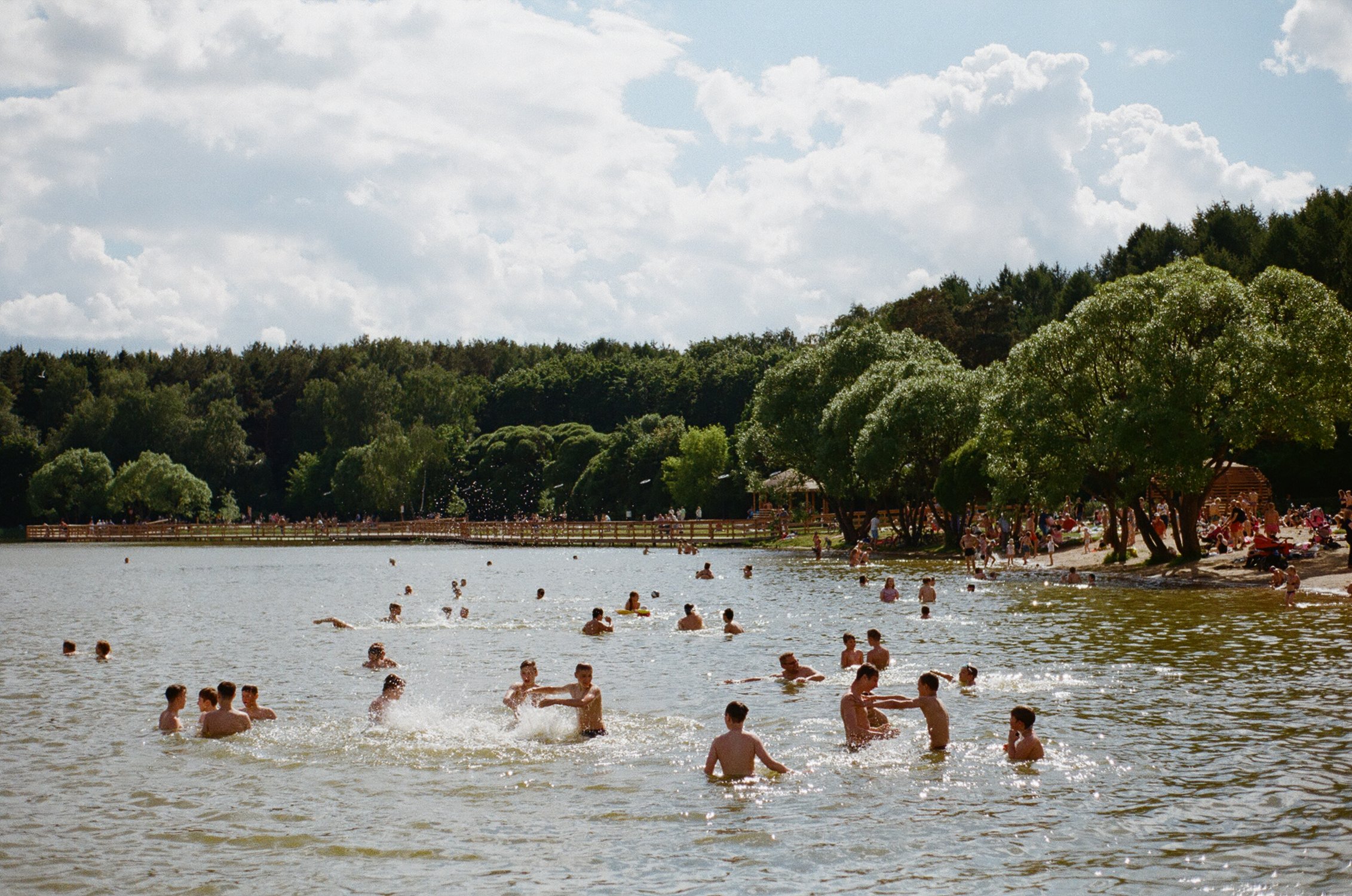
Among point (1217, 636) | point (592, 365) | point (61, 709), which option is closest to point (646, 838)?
point (61, 709)

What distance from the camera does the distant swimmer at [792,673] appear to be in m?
21.7

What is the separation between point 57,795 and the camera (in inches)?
569

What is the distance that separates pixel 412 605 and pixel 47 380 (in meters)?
116

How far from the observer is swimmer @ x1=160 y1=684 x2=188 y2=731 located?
59.9 ft

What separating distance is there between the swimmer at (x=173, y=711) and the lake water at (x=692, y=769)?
0.82 feet

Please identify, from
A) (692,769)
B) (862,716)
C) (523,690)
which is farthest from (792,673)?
(692,769)

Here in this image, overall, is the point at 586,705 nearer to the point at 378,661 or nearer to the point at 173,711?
the point at 173,711

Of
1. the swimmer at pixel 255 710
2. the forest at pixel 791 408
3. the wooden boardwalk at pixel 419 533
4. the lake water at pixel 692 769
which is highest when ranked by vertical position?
the forest at pixel 791 408

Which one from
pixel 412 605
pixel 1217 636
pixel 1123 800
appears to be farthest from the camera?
pixel 412 605

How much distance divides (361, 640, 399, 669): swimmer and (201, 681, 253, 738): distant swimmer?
19.4 feet

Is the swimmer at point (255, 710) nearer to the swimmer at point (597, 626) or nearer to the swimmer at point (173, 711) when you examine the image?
the swimmer at point (173, 711)

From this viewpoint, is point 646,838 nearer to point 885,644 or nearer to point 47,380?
point 885,644

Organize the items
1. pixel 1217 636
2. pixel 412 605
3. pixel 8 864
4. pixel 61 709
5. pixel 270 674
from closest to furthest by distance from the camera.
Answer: pixel 8 864, pixel 61 709, pixel 270 674, pixel 1217 636, pixel 412 605

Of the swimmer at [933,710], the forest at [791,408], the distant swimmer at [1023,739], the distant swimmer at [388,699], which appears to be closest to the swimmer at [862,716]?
the swimmer at [933,710]
